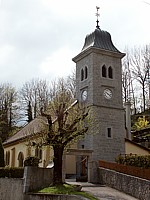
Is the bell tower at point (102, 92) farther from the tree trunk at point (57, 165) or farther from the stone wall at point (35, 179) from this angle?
the stone wall at point (35, 179)

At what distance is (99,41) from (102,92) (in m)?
5.08

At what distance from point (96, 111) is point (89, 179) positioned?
5962mm

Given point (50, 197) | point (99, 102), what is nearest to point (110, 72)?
point (99, 102)

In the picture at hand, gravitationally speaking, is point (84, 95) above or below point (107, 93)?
below

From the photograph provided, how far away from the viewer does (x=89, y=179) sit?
25.8 metres

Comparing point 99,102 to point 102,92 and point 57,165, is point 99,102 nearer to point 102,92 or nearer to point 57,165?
point 102,92

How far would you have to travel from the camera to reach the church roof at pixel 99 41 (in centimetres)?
3086

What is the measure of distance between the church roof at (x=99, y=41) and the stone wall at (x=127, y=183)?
11.9 metres

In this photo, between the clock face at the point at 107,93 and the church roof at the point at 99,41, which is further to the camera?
the church roof at the point at 99,41

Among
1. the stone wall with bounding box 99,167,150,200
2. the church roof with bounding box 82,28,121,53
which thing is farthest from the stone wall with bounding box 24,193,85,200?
the church roof with bounding box 82,28,121,53

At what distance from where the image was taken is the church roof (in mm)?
30859

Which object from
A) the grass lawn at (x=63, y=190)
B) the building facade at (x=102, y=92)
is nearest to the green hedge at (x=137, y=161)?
the building facade at (x=102, y=92)

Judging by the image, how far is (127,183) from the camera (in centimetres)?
2088

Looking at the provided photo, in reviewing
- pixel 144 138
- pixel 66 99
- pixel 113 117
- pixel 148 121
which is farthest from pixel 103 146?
pixel 148 121
